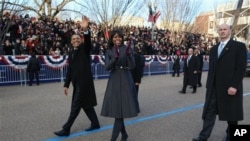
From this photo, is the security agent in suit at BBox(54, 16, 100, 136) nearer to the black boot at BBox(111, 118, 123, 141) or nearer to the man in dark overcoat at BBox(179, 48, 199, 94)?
the black boot at BBox(111, 118, 123, 141)

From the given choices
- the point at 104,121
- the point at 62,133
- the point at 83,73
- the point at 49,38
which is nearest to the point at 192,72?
the point at 104,121

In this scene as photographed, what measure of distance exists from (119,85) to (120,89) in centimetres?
6

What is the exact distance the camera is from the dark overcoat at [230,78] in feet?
15.4

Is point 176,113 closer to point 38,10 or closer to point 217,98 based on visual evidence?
point 217,98

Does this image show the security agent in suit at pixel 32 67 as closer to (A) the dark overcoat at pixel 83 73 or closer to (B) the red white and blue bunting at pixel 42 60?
(B) the red white and blue bunting at pixel 42 60

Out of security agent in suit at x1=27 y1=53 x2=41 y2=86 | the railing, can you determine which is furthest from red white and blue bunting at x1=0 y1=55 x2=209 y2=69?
security agent in suit at x1=27 y1=53 x2=41 y2=86

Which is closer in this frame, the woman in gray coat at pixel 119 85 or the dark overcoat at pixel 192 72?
the woman in gray coat at pixel 119 85

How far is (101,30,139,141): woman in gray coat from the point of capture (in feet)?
15.8

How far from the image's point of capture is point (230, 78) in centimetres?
472

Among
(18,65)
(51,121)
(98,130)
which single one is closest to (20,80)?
(18,65)

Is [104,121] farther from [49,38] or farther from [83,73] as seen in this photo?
[49,38]

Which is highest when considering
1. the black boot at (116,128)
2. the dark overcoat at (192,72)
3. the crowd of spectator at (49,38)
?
the crowd of spectator at (49,38)

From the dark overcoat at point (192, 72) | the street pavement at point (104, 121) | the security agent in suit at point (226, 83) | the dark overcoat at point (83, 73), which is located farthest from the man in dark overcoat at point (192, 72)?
the security agent in suit at point (226, 83)

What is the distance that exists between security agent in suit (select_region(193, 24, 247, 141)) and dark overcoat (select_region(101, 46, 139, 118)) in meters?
1.19
